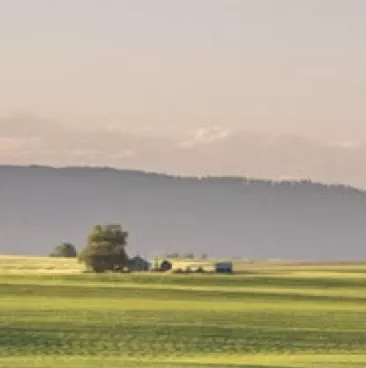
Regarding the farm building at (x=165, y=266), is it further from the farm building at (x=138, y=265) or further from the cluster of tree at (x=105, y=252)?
the cluster of tree at (x=105, y=252)

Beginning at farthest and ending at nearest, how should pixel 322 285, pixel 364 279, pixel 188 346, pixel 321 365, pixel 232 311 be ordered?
pixel 364 279, pixel 322 285, pixel 232 311, pixel 188 346, pixel 321 365

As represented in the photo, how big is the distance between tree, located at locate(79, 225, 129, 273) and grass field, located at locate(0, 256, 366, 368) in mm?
33380

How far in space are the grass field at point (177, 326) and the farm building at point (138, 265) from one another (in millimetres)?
39510

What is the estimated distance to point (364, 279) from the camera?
13100cm

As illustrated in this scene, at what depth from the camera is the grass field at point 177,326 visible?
43375 mm

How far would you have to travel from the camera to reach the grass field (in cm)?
4338

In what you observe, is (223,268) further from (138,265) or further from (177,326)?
(177,326)

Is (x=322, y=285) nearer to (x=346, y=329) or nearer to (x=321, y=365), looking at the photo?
(x=346, y=329)

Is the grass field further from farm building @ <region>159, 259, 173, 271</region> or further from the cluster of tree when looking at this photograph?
farm building @ <region>159, 259, 173, 271</region>

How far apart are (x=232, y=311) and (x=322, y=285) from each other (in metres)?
44.7

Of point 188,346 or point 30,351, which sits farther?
point 188,346

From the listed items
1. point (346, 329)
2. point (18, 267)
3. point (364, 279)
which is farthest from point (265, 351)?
point (18, 267)

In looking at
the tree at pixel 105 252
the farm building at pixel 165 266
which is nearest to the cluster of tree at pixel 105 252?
the tree at pixel 105 252

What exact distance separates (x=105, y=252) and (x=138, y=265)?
30.3 feet
